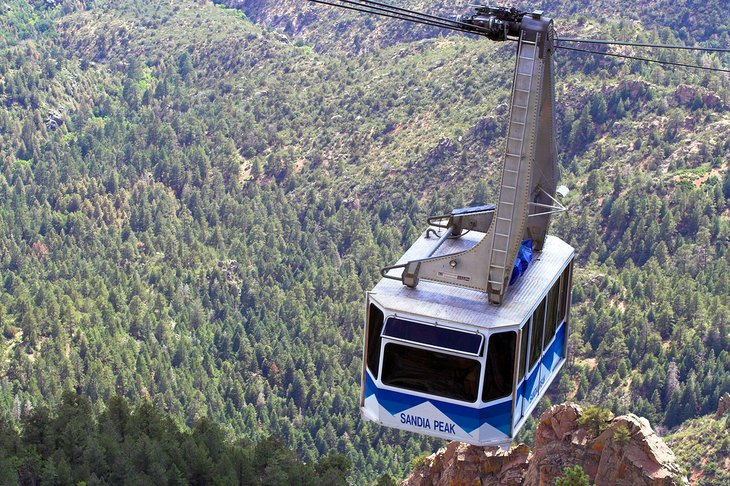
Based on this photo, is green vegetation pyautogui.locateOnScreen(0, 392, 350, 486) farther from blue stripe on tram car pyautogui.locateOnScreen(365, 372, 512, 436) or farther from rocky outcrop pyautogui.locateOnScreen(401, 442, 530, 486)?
blue stripe on tram car pyautogui.locateOnScreen(365, 372, 512, 436)

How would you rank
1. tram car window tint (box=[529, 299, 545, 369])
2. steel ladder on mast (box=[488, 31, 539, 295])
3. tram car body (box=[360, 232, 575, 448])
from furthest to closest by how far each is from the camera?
tram car window tint (box=[529, 299, 545, 369]), steel ladder on mast (box=[488, 31, 539, 295]), tram car body (box=[360, 232, 575, 448])

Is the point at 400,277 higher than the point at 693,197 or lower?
higher

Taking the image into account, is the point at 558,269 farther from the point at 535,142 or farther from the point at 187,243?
the point at 187,243

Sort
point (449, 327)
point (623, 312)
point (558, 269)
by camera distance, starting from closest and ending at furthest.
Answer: point (449, 327), point (558, 269), point (623, 312)

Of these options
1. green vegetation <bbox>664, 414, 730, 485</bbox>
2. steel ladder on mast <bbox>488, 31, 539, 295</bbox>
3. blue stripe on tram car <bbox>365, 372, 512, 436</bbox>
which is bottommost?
green vegetation <bbox>664, 414, 730, 485</bbox>

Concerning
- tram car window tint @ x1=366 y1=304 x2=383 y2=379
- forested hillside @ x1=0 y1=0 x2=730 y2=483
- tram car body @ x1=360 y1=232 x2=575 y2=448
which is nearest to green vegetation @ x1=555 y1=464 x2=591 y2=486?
tram car body @ x1=360 y1=232 x2=575 y2=448

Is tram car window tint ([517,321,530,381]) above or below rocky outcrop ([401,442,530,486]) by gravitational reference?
above

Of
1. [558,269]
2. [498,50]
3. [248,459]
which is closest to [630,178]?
[498,50]

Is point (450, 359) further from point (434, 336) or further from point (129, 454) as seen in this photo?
point (129, 454)
